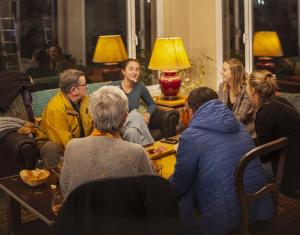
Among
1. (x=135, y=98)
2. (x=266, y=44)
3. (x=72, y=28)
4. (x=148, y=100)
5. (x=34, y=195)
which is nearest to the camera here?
(x=34, y=195)

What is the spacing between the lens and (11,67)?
16.5 ft

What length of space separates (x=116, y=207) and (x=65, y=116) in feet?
7.52

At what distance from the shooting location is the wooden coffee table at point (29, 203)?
2.33 metres

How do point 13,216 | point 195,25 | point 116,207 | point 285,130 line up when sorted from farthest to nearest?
point 195,25
point 285,130
point 13,216
point 116,207

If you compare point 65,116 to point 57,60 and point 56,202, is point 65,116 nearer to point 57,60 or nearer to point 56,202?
point 57,60

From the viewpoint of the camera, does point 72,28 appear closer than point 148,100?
No

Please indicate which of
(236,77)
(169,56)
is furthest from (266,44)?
(236,77)

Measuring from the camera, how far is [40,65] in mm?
5281

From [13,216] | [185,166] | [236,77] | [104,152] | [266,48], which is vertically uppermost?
[266,48]

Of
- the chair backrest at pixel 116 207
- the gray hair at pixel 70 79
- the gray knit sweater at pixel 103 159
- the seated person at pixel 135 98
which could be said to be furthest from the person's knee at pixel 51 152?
the chair backrest at pixel 116 207

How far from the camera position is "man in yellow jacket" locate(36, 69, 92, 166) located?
12.9 ft

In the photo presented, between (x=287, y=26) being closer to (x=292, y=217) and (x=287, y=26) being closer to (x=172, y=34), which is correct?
(x=172, y=34)

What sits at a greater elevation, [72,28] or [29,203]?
[72,28]

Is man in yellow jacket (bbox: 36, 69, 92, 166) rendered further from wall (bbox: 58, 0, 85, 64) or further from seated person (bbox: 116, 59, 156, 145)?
wall (bbox: 58, 0, 85, 64)
